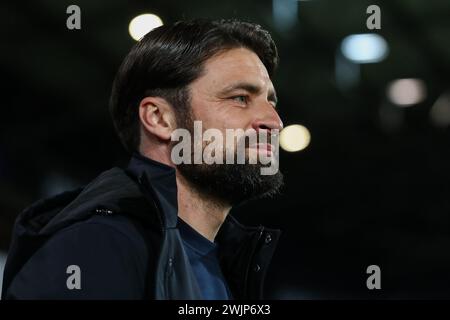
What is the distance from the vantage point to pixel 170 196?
1.43 m

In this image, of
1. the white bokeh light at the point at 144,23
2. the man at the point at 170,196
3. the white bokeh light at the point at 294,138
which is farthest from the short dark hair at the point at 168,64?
the white bokeh light at the point at 294,138

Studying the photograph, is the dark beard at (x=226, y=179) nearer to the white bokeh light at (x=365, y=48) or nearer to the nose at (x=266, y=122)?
the nose at (x=266, y=122)

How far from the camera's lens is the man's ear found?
66.9 inches

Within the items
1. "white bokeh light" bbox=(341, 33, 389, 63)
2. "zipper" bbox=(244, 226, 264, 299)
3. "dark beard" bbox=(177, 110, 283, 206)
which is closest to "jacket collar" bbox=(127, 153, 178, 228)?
"dark beard" bbox=(177, 110, 283, 206)

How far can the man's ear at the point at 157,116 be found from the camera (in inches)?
66.9

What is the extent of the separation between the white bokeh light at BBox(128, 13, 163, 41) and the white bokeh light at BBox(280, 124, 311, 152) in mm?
1801

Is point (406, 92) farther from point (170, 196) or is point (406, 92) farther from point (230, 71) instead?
point (170, 196)

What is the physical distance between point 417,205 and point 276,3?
3283mm

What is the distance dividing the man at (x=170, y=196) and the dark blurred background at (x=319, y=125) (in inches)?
95.0

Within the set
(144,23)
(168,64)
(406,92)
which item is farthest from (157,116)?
(406,92)

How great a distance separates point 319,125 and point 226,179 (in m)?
4.26

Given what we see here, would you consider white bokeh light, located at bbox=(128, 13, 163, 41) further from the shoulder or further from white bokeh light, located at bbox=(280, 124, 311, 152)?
the shoulder
